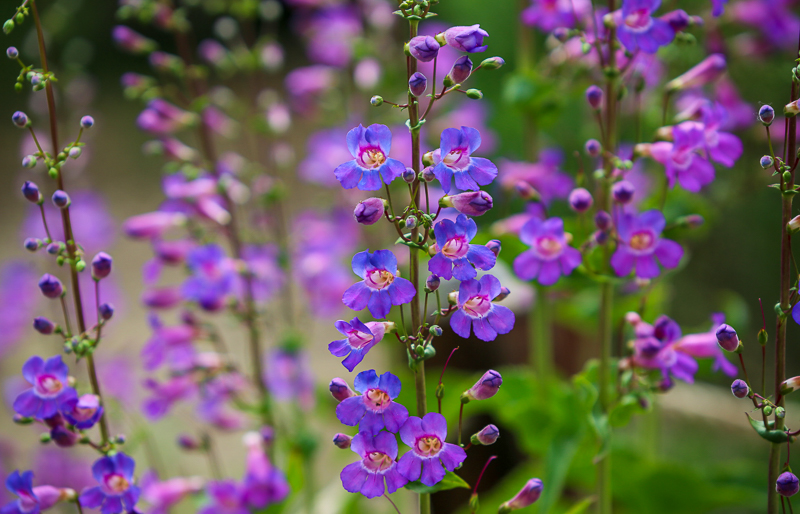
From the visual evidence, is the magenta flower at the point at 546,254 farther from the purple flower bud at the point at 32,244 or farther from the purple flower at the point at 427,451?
the purple flower bud at the point at 32,244

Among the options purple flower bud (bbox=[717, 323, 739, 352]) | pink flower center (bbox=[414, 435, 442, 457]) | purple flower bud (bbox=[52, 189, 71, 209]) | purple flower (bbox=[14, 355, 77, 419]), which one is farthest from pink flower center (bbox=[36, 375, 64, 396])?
purple flower bud (bbox=[717, 323, 739, 352])

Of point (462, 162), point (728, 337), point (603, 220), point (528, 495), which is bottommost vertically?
point (528, 495)

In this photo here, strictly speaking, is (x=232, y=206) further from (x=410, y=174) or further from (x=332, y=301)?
(x=410, y=174)

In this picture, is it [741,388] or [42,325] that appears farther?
[42,325]

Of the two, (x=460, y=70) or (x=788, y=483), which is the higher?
(x=460, y=70)

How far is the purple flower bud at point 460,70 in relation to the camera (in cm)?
75

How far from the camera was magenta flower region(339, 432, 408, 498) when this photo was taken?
2.32 feet

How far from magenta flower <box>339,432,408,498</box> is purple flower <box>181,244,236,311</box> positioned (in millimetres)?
640

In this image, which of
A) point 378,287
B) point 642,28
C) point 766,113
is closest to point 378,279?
point 378,287

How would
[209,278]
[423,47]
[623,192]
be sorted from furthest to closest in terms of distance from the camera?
[209,278] < [623,192] < [423,47]

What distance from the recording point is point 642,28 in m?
0.96

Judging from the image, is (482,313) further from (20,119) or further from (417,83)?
(20,119)

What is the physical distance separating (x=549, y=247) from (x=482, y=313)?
1.04 ft

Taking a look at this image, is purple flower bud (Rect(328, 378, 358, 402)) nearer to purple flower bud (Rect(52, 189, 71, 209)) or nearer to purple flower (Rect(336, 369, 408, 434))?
purple flower (Rect(336, 369, 408, 434))
